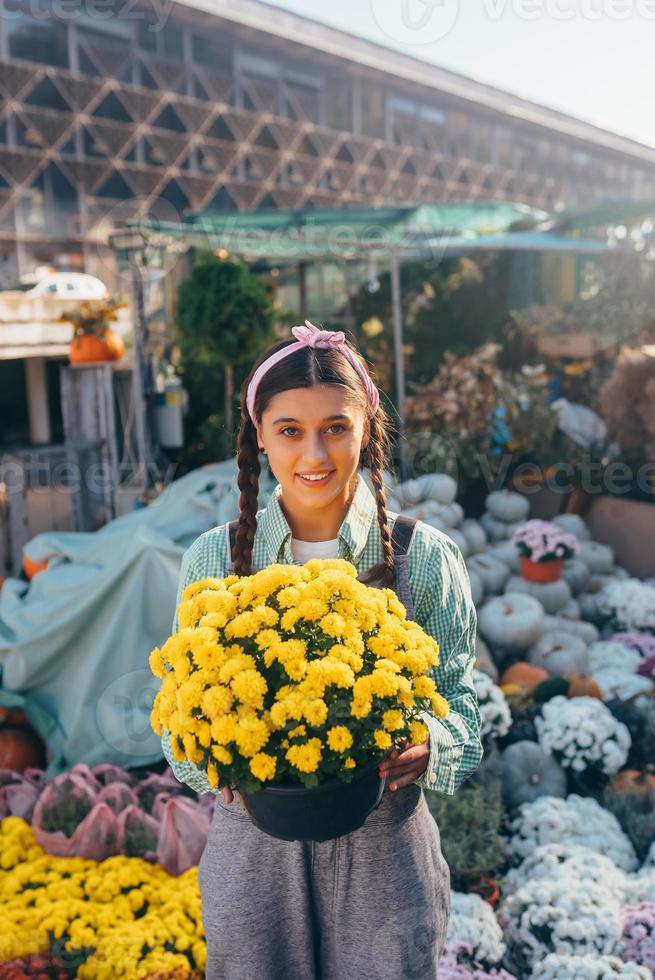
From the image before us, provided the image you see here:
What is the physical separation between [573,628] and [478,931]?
2.87 metres

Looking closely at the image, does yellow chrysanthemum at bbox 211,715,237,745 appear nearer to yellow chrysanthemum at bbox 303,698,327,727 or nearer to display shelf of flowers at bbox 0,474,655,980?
display shelf of flowers at bbox 0,474,655,980

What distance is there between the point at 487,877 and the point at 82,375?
6.36 m

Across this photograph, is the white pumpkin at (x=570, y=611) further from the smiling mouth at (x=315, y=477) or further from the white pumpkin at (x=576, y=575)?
the smiling mouth at (x=315, y=477)

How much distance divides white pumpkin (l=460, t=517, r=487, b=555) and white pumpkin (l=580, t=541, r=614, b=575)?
0.74 m

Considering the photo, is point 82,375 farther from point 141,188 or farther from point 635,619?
point 141,188

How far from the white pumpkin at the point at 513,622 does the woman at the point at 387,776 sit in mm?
3332

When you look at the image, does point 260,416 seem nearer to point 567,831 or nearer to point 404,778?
point 404,778

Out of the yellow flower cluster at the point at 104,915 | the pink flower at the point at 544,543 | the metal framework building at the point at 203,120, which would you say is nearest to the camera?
the yellow flower cluster at the point at 104,915

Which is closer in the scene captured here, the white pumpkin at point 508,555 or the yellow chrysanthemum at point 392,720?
the yellow chrysanthemum at point 392,720

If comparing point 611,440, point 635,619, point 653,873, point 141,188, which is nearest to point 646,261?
point 611,440

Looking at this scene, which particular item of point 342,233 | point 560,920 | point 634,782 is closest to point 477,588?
point 634,782

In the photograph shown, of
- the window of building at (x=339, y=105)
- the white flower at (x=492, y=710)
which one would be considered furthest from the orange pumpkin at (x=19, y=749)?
the window of building at (x=339, y=105)

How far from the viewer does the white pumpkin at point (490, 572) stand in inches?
221

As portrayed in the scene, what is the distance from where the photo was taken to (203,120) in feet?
65.4
